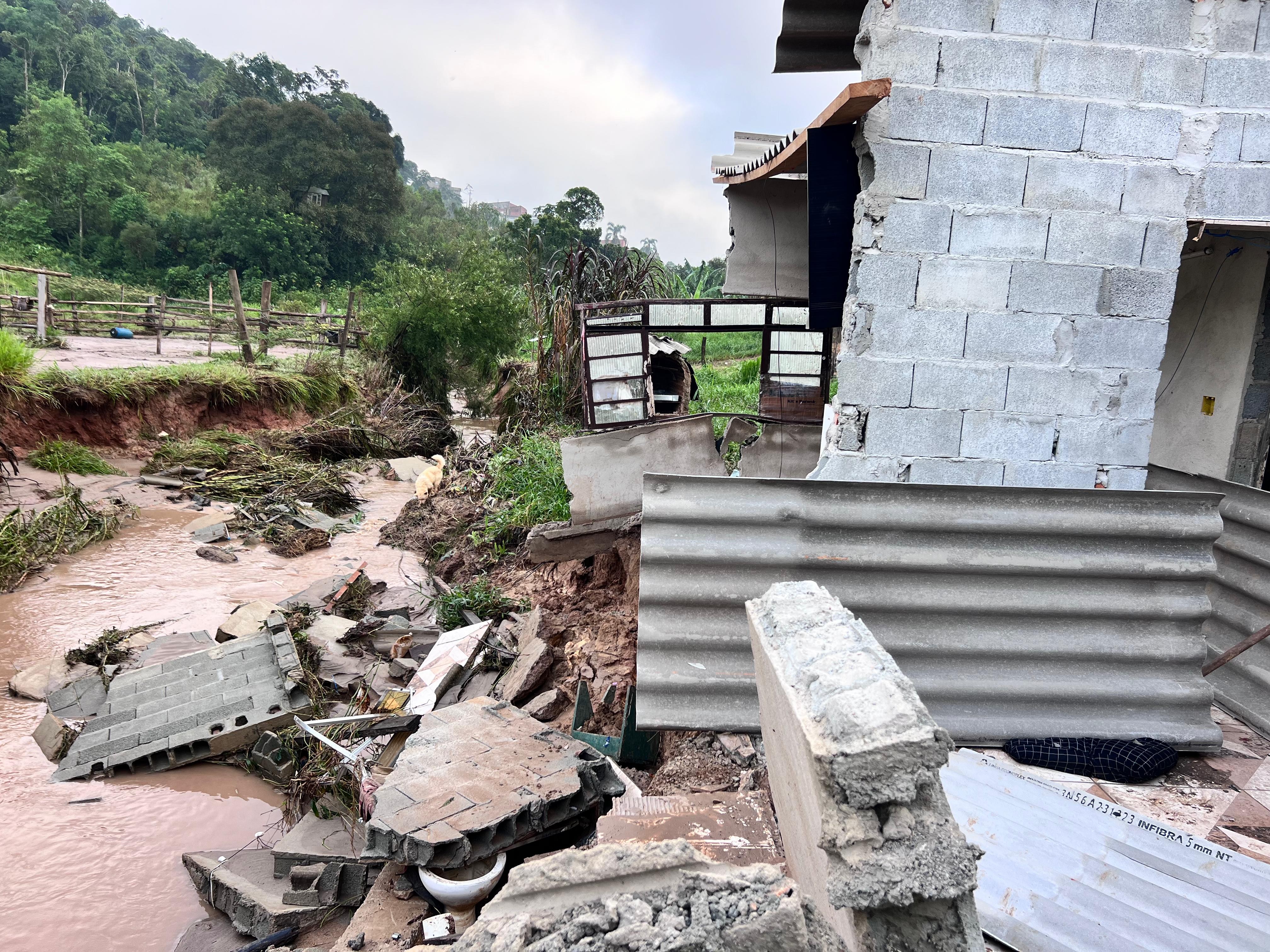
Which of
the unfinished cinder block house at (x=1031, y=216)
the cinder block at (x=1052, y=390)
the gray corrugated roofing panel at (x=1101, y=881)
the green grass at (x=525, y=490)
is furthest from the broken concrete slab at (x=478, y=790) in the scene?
the green grass at (x=525, y=490)

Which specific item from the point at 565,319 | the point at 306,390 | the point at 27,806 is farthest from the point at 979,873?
the point at 306,390

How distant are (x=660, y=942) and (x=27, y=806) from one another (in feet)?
17.3

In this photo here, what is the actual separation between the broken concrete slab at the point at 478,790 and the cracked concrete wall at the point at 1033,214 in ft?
6.49

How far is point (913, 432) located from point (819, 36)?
2.77 m

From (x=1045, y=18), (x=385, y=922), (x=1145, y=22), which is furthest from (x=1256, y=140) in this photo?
(x=385, y=922)

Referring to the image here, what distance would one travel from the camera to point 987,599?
9.39 ft

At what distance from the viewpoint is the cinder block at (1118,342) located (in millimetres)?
3393

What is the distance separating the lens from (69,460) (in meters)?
10.9

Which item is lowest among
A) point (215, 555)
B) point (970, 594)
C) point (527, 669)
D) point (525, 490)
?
point (215, 555)

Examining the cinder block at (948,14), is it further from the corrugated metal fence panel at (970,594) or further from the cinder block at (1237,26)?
the corrugated metal fence panel at (970,594)

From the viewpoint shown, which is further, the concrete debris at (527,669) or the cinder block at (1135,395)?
the concrete debris at (527,669)

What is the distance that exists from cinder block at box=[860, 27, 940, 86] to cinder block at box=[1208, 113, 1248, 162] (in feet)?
4.33

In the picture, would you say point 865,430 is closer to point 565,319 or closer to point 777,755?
point 777,755

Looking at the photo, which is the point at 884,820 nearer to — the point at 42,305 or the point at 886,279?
the point at 886,279
